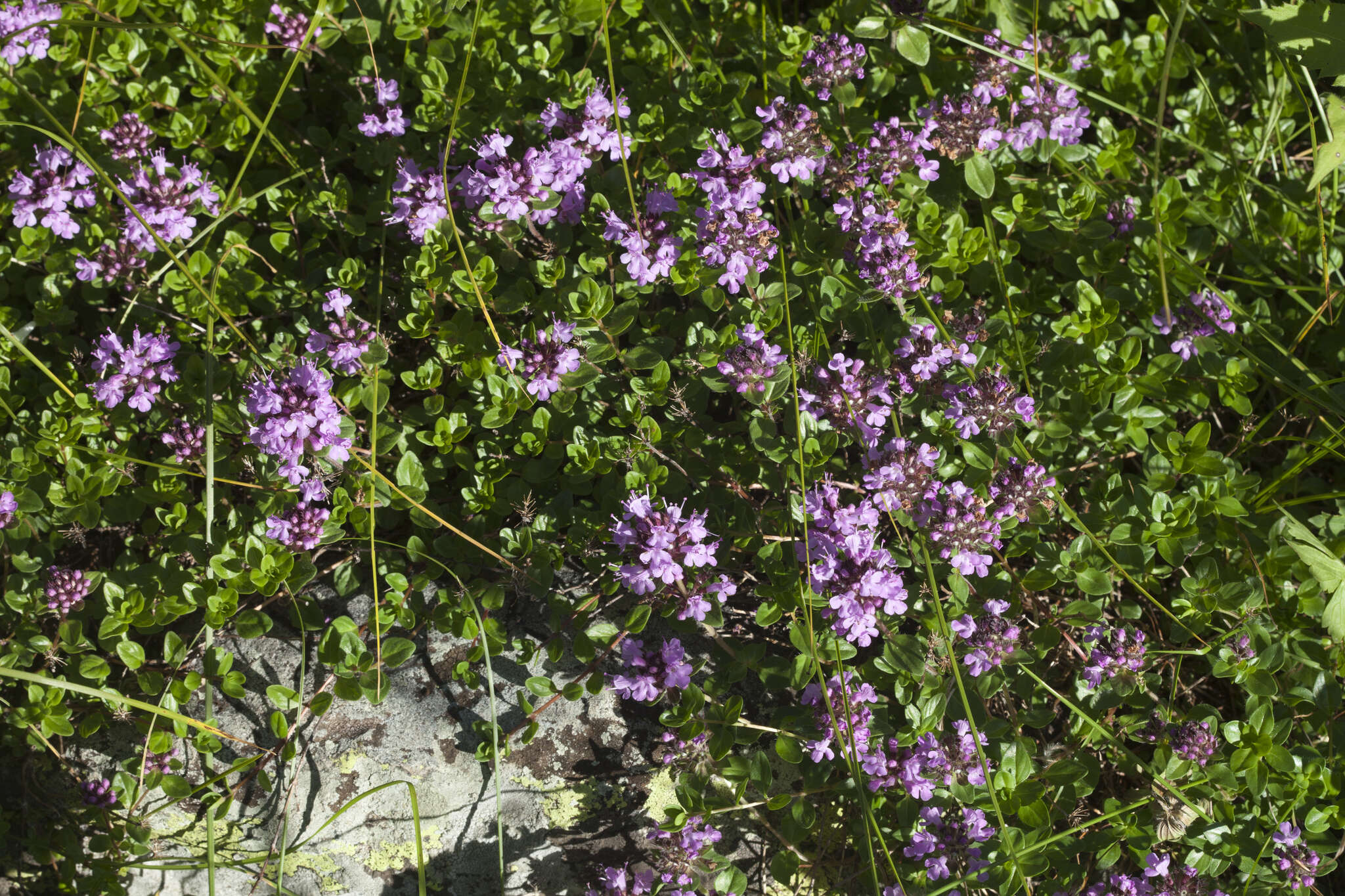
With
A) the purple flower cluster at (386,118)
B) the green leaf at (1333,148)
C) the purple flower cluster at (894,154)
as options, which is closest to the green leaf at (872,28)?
the purple flower cluster at (894,154)

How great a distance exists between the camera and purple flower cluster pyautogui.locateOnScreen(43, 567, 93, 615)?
278cm

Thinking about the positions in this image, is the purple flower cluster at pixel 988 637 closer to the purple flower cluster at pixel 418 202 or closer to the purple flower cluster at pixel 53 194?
the purple flower cluster at pixel 418 202

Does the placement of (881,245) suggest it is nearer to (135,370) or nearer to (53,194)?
(135,370)

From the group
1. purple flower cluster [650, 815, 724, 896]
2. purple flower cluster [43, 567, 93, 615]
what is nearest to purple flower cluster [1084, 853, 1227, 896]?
purple flower cluster [650, 815, 724, 896]

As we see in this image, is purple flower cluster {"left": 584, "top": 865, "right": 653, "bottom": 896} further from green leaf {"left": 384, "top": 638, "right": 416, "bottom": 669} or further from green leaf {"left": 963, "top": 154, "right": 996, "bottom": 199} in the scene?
green leaf {"left": 963, "top": 154, "right": 996, "bottom": 199}

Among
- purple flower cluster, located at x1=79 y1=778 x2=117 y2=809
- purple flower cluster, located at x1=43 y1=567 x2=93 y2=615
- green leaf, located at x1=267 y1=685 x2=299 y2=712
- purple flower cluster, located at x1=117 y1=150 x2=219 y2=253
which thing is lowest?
purple flower cluster, located at x1=79 y1=778 x2=117 y2=809

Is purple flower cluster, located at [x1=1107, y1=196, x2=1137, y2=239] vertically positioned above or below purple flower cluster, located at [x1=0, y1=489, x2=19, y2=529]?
above

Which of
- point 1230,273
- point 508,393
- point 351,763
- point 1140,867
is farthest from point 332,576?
point 1230,273

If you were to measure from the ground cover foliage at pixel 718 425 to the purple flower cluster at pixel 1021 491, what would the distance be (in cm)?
2

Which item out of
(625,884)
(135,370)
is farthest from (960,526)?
(135,370)

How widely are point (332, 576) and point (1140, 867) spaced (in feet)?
9.36

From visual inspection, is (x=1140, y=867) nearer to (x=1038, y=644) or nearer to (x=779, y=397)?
(x=1038, y=644)

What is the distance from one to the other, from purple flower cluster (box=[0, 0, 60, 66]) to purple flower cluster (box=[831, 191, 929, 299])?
9.74ft

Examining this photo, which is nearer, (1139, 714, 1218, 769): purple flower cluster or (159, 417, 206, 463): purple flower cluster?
(1139, 714, 1218, 769): purple flower cluster
